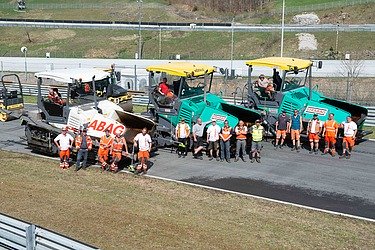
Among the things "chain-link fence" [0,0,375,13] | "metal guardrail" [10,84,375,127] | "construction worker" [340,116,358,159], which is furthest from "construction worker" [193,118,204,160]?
"chain-link fence" [0,0,375,13]

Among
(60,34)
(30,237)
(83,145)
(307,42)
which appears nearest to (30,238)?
(30,237)

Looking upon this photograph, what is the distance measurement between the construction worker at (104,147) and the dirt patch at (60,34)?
4618cm

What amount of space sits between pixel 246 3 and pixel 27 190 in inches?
2338

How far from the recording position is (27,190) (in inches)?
544

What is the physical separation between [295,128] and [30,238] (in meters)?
11.0

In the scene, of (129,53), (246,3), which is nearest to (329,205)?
(129,53)

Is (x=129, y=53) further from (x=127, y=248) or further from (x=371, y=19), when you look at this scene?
(x=127, y=248)

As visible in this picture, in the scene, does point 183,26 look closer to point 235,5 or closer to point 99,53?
point 99,53

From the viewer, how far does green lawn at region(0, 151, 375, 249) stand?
422 inches

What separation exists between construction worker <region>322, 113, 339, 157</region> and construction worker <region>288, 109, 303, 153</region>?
831mm

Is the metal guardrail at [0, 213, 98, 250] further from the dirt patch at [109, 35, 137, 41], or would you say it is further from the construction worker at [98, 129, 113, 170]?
the dirt patch at [109, 35, 137, 41]

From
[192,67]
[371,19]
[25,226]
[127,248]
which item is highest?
[371,19]

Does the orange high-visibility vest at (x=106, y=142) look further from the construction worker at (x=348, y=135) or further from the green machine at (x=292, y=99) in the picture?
the construction worker at (x=348, y=135)

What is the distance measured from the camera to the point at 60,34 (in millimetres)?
60469
